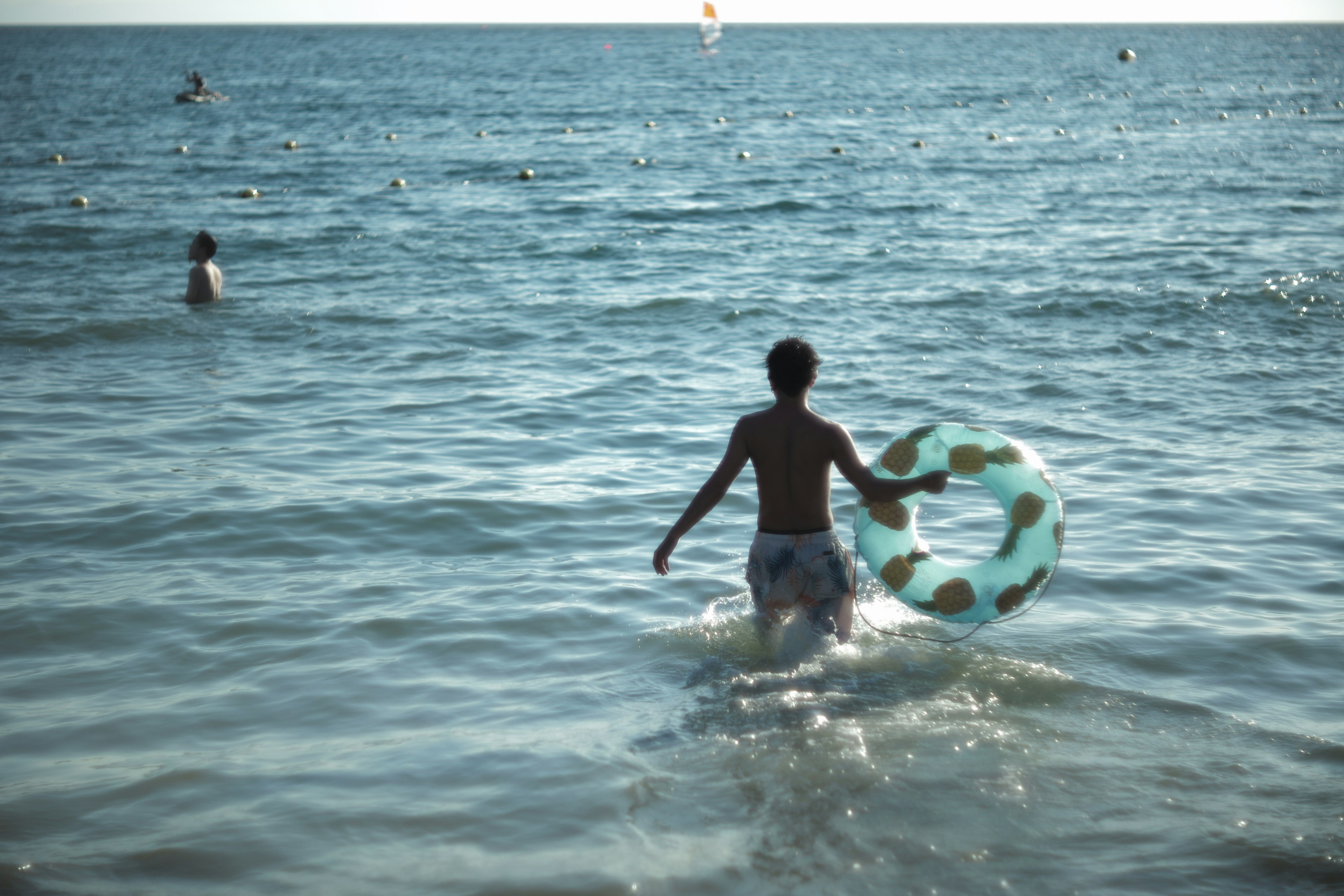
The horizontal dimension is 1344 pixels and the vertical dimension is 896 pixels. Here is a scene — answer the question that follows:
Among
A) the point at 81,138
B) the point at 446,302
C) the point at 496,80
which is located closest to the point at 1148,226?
the point at 446,302

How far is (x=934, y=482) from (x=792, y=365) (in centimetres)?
70

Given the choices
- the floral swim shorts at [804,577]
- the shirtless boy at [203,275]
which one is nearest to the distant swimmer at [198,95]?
the shirtless boy at [203,275]

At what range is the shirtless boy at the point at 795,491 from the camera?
424 cm

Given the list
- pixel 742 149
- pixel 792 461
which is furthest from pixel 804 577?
pixel 742 149

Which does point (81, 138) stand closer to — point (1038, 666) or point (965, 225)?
point (965, 225)

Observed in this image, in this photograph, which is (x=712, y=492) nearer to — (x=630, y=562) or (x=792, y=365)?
(x=792, y=365)

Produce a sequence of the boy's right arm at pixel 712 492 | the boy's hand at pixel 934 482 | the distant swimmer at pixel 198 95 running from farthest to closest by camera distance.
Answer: the distant swimmer at pixel 198 95
the boy's right arm at pixel 712 492
the boy's hand at pixel 934 482

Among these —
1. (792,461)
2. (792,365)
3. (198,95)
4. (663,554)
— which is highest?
(198,95)

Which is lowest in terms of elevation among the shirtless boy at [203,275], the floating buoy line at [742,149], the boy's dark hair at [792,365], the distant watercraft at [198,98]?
the boy's dark hair at [792,365]

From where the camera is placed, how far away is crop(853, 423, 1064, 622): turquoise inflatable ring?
4.51 metres

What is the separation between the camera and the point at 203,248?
475 inches

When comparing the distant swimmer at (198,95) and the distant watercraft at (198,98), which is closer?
the distant swimmer at (198,95)

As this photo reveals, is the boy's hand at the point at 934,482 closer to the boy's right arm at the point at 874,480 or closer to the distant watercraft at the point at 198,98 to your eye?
the boy's right arm at the point at 874,480

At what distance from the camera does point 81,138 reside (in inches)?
1241
